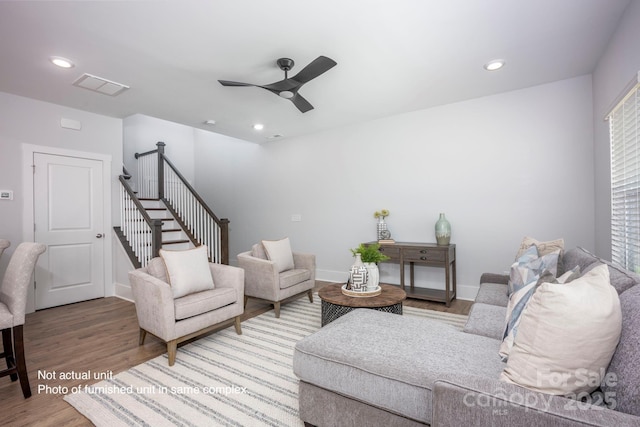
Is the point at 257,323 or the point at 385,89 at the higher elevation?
the point at 385,89

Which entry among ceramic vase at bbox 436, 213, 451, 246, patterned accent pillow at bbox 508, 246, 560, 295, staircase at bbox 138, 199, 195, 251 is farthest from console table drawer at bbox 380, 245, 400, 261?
staircase at bbox 138, 199, 195, 251

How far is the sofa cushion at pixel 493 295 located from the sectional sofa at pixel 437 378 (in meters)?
0.36

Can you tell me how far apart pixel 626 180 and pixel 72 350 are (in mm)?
4801

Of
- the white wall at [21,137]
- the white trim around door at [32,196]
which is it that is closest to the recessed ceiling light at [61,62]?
the white wall at [21,137]

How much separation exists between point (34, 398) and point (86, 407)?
1.49 feet

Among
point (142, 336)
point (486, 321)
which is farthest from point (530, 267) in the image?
point (142, 336)

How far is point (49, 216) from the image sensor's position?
3.99 meters

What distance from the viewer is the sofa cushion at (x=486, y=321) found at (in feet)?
5.94

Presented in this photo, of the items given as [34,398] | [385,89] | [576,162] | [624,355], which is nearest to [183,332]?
[34,398]

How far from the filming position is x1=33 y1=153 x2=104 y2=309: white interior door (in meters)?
3.92

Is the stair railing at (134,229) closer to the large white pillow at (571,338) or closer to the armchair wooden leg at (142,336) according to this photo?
the armchair wooden leg at (142,336)

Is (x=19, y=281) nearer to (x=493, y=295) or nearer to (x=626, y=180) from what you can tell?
(x=493, y=295)

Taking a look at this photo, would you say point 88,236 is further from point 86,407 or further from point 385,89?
point 385,89

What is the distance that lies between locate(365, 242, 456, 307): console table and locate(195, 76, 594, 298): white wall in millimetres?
180
